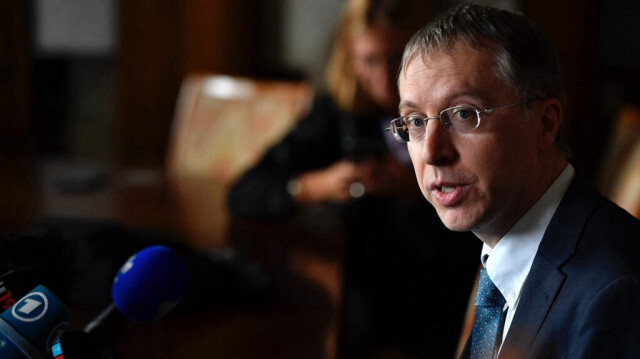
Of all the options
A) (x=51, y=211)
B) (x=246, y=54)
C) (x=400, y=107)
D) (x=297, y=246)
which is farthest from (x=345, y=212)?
(x=246, y=54)

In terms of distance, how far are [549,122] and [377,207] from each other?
44.1 inches

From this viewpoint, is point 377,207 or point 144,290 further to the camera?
point 377,207

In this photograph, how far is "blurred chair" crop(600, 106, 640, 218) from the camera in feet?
4.79

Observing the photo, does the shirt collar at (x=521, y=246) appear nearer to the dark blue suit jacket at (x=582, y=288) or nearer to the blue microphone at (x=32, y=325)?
the dark blue suit jacket at (x=582, y=288)

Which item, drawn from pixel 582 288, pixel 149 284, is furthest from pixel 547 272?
pixel 149 284

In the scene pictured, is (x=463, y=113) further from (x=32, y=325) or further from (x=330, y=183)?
(x=330, y=183)

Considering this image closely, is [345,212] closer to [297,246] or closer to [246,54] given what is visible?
[297,246]

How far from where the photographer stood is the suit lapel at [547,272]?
83 cm

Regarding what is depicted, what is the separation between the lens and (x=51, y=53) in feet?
15.0

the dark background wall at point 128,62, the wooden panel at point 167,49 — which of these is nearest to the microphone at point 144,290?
the dark background wall at point 128,62

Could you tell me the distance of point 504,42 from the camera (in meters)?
0.87

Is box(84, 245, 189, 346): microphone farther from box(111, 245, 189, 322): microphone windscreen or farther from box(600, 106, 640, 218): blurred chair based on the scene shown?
box(600, 106, 640, 218): blurred chair

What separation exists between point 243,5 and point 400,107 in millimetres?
3548

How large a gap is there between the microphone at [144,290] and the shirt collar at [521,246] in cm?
40
